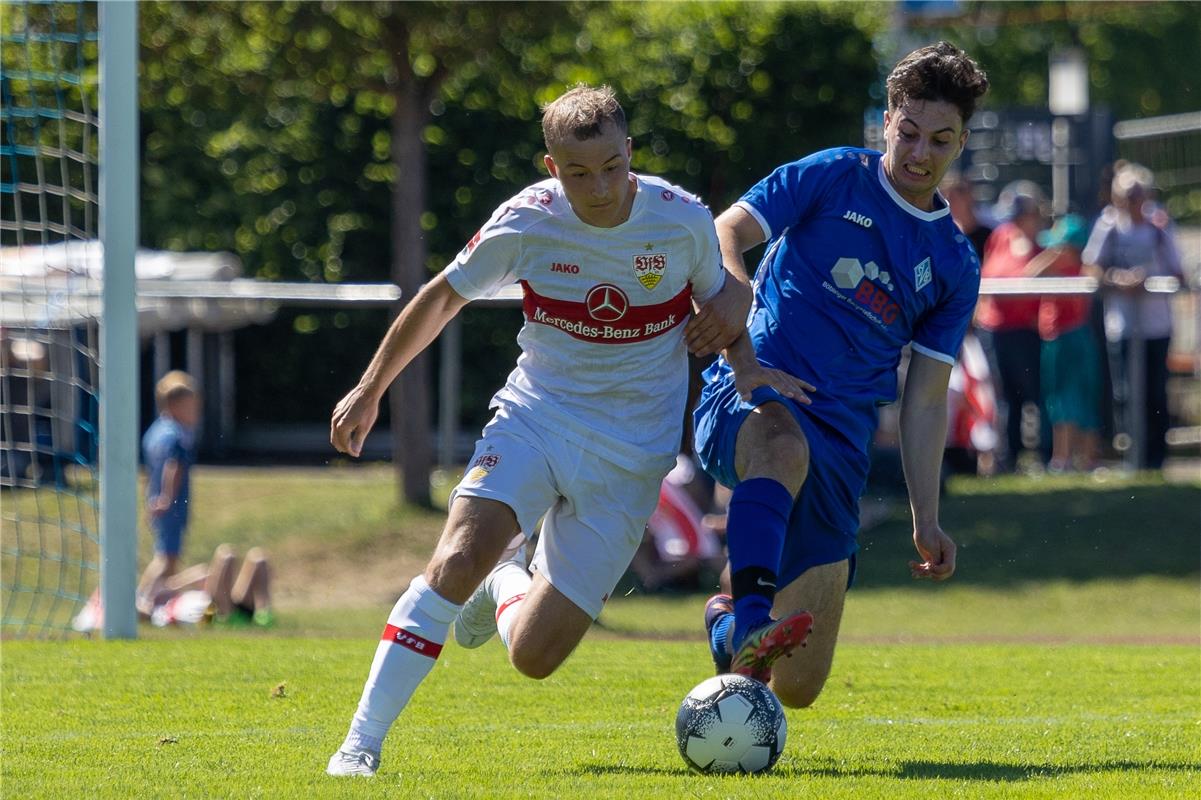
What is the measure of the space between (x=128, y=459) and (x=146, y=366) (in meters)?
8.87

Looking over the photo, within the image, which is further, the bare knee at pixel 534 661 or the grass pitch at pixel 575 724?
the bare knee at pixel 534 661

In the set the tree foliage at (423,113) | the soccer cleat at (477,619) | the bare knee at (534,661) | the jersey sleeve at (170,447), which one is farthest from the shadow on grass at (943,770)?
the tree foliage at (423,113)

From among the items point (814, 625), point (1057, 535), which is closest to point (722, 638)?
point (814, 625)

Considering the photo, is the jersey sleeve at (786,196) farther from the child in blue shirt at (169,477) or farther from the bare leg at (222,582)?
the child in blue shirt at (169,477)

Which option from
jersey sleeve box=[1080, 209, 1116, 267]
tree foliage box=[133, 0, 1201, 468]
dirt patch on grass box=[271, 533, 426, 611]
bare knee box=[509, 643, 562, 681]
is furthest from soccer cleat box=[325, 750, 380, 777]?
jersey sleeve box=[1080, 209, 1116, 267]

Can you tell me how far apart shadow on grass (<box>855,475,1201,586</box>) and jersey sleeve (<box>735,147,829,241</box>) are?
719 cm

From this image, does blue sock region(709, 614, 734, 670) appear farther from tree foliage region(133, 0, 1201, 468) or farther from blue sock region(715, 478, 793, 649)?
tree foliage region(133, 0, 1201, 468)

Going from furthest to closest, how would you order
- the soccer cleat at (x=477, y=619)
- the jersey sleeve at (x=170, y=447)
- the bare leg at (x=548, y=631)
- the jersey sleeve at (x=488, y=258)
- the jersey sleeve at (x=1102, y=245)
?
1. the jersey sleeve at (x=1102, y=245)
2. the jersey sleeve at (x=170, y=447)
3. the soccer cleat at (x=477, y=619)
4. the bare leg at (x=548, y=631)
5. the jersey sleeve at (x=488, y=258)

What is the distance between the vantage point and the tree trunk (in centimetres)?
1456

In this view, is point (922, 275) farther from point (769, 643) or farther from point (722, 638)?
point (769, 643)

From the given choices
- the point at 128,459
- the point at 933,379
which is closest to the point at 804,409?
the point at 933,379

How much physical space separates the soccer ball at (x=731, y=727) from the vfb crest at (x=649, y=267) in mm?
1314

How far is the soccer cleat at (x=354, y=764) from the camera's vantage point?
526 cm

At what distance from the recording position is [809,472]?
6.35m
